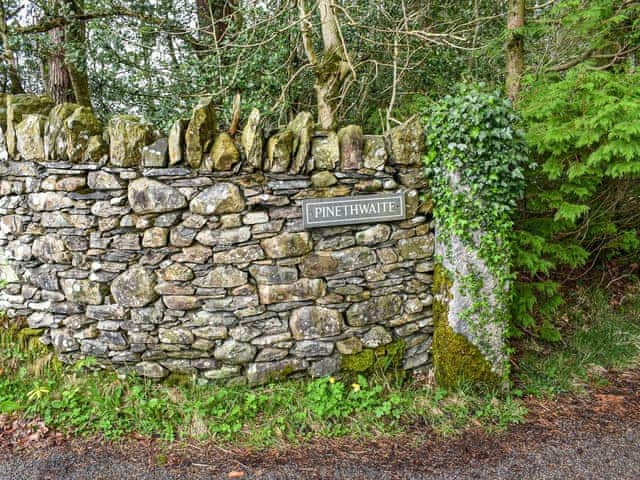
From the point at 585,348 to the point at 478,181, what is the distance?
7.71 feet

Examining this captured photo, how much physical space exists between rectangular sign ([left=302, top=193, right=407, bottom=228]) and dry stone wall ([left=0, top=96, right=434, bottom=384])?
8 centimetres

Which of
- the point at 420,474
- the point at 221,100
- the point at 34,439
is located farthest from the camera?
the point at 221,100

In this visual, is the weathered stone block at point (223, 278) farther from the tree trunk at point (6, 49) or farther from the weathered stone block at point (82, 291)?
A: the tree trunk at point (6, 49)

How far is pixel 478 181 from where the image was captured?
358cm

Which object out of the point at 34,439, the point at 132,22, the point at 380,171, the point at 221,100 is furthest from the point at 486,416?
the point at 132,22

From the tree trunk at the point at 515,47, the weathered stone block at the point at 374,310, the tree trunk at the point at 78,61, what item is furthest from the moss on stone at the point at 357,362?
the tree trunk at the point at 78,61

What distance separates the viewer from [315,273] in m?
3.73

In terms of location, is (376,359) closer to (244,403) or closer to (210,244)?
(244,403)

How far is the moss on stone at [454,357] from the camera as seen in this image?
382 centimetres

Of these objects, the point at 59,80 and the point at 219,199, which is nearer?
the point at 219,199

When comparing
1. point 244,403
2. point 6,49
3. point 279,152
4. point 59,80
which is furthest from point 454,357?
point 6,49

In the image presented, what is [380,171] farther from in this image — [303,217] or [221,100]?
[221,100]

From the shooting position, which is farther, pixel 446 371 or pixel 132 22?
pixel 132 22

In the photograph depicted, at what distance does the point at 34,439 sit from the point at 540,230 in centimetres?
493
